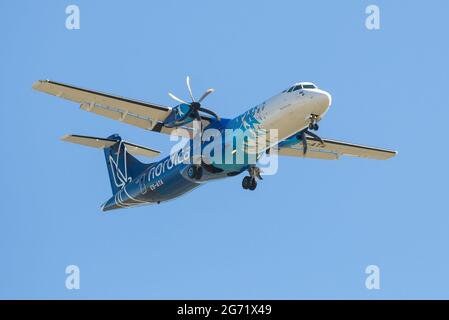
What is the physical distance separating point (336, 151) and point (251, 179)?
4687 millimetres

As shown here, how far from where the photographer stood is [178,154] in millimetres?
27500

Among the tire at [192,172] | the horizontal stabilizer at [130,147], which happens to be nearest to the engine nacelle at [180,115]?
the tire at [192,172]

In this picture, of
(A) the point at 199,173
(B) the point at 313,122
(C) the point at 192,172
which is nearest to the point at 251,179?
(A) the point at 199,173

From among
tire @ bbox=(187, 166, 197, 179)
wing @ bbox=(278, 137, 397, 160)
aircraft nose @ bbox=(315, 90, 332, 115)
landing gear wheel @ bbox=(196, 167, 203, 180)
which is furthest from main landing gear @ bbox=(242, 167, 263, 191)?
aircraft nose @ bbox=(315, 90, 332, 115)

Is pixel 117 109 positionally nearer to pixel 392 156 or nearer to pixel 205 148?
pixel 205 148

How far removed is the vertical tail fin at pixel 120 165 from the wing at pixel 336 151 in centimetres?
512

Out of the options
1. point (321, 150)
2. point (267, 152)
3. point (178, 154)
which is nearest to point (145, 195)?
point (178, 154)

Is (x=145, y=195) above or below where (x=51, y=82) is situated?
below

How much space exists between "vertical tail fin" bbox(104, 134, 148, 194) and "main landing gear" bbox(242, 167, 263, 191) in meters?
4.15

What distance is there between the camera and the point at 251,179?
27156 millimetres

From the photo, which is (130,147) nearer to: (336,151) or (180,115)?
(180,115)

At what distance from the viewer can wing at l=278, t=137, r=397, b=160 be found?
29.9 metres

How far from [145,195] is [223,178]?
10.3ft

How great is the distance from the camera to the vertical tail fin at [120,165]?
30.2m
